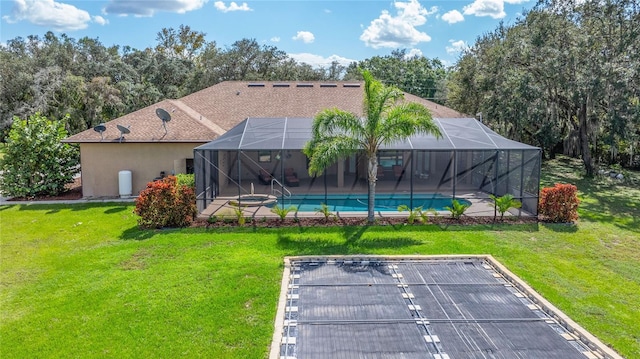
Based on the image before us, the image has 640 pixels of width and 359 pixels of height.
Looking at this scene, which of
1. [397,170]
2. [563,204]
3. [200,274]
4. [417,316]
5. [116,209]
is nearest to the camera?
[417,316]

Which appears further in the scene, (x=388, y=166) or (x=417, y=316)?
(x=388, y=166)

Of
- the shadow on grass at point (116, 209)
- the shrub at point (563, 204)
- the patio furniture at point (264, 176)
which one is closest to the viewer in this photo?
the shrub at point (563, 204)

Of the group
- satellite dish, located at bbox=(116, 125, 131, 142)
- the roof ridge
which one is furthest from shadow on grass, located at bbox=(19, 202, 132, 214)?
the roof ridge

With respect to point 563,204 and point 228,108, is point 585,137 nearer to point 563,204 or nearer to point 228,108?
point 563,204

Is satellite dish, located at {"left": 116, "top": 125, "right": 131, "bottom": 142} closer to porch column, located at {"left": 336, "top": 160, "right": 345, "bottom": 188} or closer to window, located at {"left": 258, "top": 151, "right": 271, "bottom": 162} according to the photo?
window, located at {"left": 258, "top": 151, "right": 271, "bottom": 162}

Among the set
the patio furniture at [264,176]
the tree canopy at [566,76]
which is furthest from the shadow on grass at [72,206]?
the tree canopy at [566,76]

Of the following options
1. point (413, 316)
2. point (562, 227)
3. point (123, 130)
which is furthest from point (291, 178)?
point (413, 316)

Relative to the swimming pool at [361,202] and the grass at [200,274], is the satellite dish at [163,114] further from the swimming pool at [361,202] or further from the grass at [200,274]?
the swimming pool at [361,202]
